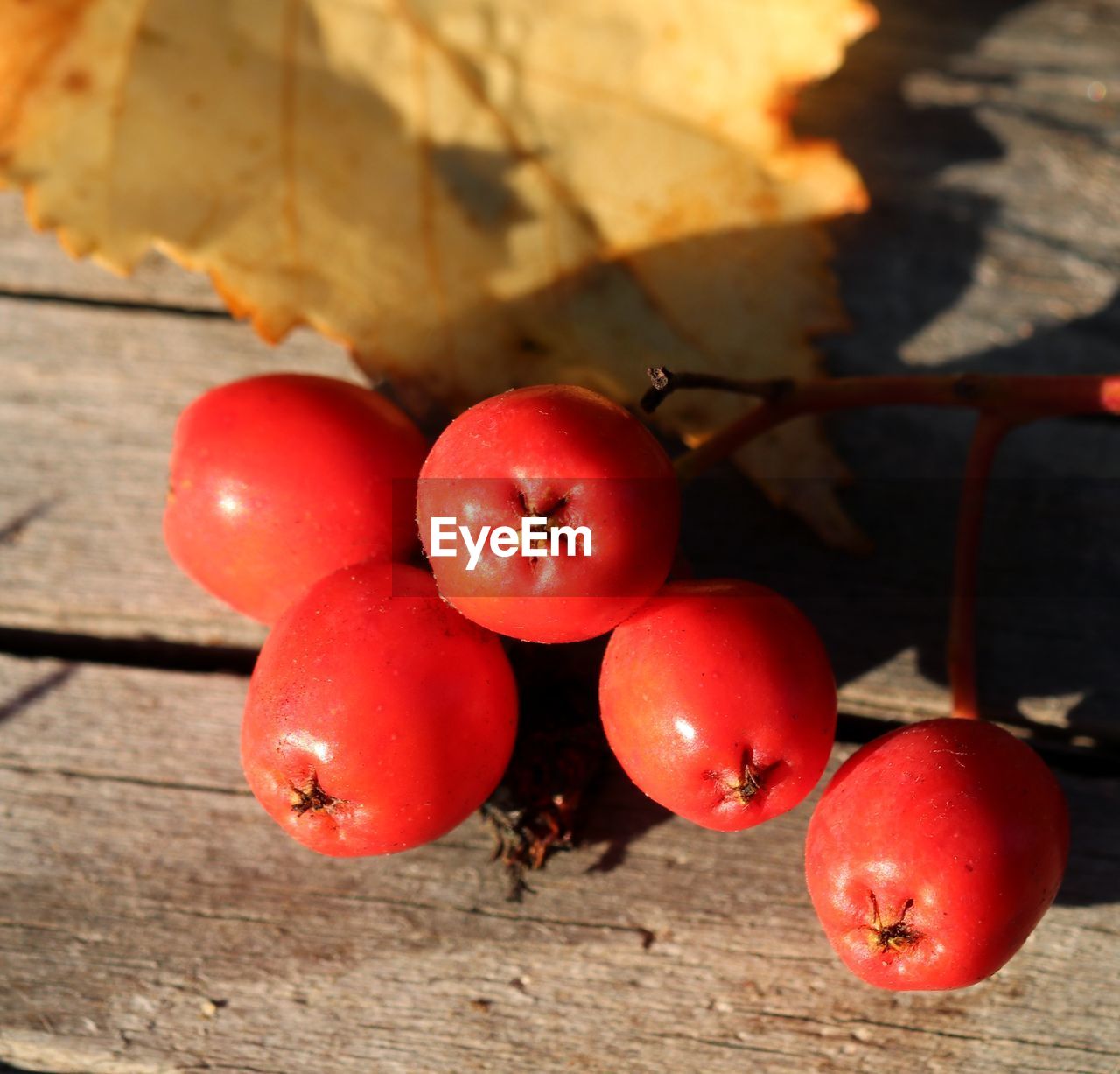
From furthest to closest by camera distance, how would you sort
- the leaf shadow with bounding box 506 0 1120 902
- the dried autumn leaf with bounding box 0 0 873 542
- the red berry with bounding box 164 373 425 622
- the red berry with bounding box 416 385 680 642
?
1. the leaf shadow with bounding box 506 0 1120 902
2. the dried autumn leaf with bounding box 0 0 873 542
3. the red berry with bounding box 164 373 425 622
4. the red berry with bounding box 416 385 680 642

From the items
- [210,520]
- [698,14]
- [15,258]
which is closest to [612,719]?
[210,520]

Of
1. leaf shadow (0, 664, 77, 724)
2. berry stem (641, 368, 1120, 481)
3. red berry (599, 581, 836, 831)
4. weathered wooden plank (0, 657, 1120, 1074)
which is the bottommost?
weathered wooden plank (0, 657, 1120, 1074)

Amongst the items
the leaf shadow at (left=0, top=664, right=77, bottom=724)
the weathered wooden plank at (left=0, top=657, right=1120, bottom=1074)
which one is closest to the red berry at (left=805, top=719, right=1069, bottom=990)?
the weathered wooden plank at (left=0, top=657, right=1120, bottom=1074)

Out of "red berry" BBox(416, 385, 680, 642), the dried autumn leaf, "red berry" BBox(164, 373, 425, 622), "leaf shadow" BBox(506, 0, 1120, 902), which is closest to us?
"red berry" BBox(416, 385, 680, 642)

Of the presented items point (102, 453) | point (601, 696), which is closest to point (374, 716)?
point (601, 696)

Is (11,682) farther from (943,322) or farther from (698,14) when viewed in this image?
(943,322)

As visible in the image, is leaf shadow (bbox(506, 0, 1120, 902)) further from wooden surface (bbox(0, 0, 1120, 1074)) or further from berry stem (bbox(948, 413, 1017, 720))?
berry stem (bbox(948, 413, 1017, 720))

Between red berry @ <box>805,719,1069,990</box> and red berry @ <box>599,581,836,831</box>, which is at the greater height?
red berry @ <box>599,581,836,831</box>
